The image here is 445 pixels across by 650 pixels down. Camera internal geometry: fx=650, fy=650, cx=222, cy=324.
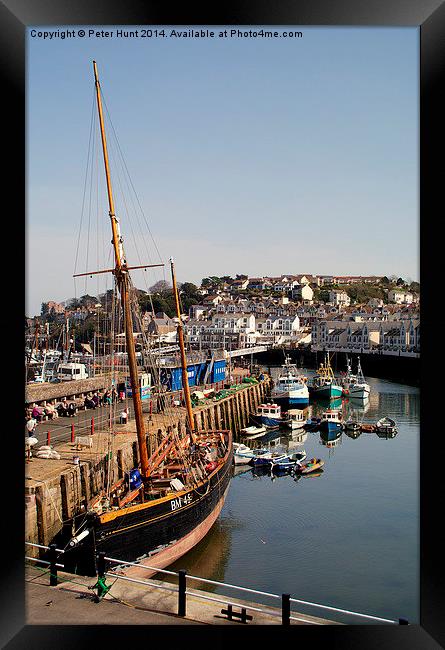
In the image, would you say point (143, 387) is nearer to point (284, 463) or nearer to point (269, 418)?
point (269, 418)

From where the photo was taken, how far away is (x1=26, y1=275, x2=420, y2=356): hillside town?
86.5 ft

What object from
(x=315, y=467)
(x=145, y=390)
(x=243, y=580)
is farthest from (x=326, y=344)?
(x=243, y=580)

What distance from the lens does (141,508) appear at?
20.0 ft

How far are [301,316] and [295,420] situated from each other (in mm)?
21058

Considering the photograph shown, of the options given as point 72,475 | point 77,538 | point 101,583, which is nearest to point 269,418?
point 72,475

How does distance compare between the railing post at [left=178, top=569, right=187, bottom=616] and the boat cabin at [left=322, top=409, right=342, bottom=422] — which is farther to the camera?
the boat cabin at [left=322, top=409, right=342, bottom=422]

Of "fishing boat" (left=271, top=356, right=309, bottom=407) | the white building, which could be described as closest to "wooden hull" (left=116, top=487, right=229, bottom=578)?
Answer: "fishing boat" (left=271, top=356, right=309, bottom=407)

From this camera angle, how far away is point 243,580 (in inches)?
253

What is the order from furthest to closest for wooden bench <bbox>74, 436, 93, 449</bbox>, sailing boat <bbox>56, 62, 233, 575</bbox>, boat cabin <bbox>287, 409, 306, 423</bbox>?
boat cabin <bbox>287, 409, 306, 423</bbox> < wooden bench <bbox>74, 436, 93, 449</bbox> < sailing boat <bbox>56, 62, 233, 575</bbox>

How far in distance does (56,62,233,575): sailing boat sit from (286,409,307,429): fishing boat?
804cm

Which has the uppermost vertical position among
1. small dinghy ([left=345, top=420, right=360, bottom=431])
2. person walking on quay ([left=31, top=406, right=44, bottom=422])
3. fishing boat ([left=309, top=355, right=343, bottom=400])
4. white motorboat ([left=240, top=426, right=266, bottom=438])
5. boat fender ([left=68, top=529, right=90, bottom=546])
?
person walking on quay ([left=31, top=406, right=44, bottom=422])

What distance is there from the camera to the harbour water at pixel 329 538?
5996 millimetres

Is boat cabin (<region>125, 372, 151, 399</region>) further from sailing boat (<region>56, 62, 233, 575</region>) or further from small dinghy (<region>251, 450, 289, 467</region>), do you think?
sailing boat (<region>56, 62, 233, 575</region>)
